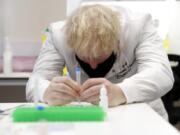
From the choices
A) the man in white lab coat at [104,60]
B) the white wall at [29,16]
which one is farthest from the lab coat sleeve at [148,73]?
the white wall at [29,16]

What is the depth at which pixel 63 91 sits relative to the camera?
116cm

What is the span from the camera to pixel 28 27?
2.69 m

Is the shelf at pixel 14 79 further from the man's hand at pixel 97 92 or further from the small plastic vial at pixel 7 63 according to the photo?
the man's hand at pixel 97 92

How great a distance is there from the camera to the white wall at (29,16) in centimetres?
265

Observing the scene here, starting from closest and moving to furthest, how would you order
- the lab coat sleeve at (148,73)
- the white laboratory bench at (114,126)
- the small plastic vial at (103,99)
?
the white laboratory bench at (114,126), the small plastic vial at (103,99), the lab coat sleeve at (148,73)

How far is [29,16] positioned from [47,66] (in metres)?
1.32

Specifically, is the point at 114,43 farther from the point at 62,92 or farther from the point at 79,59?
the point at 62,92

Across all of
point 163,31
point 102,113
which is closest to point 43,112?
point 102,113

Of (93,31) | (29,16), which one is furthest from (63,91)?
(29,16)

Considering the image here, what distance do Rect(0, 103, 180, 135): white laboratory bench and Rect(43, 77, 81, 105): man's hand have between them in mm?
151

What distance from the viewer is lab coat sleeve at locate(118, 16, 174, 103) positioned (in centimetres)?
123

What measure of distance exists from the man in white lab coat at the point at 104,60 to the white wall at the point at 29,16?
1.18 m

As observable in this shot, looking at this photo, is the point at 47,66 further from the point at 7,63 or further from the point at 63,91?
the point at 7,63

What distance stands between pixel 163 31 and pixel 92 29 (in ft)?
4.00
